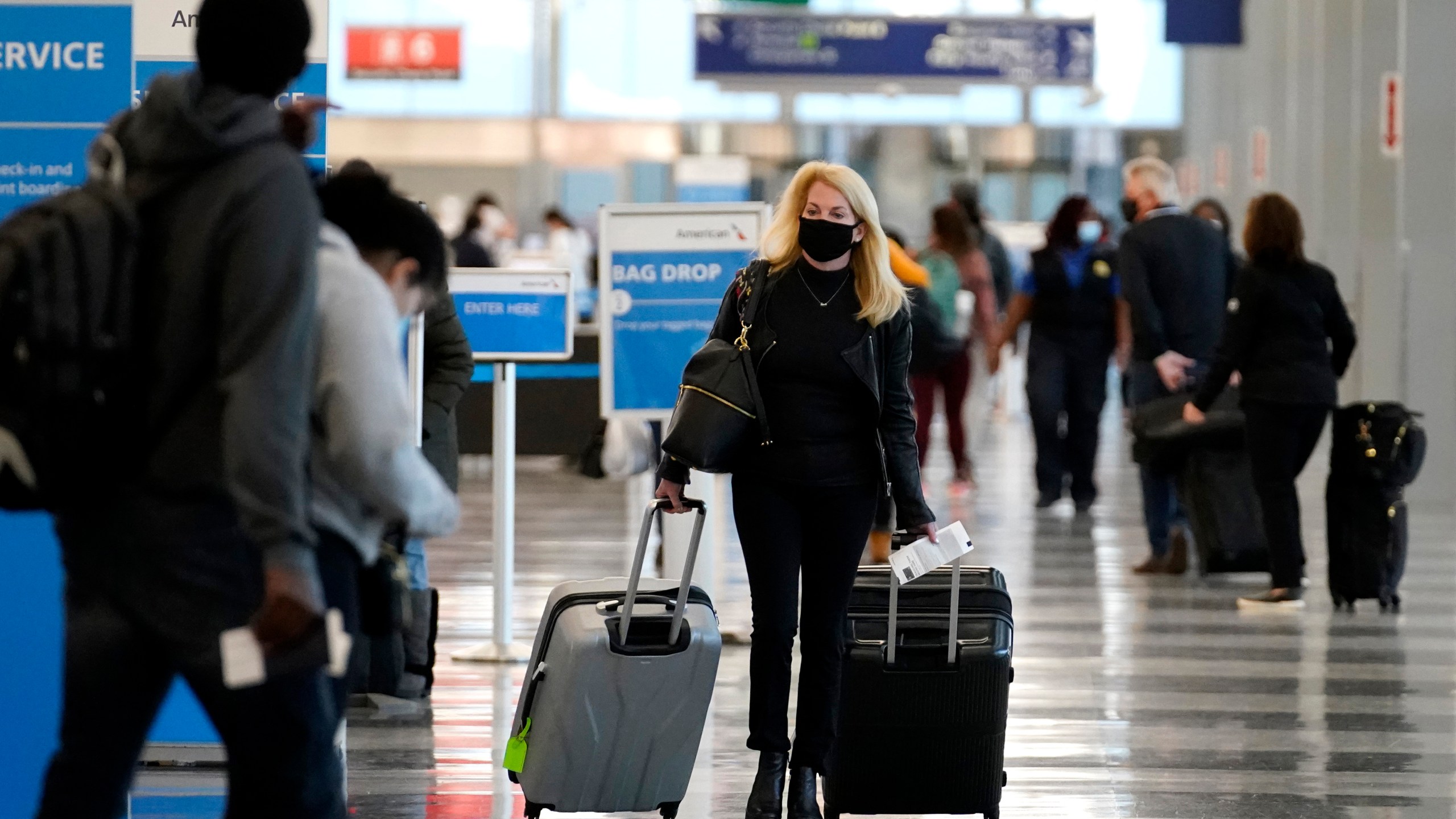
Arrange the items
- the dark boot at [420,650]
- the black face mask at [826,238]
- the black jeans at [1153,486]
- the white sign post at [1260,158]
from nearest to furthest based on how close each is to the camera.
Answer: the black face mask at [826,238] → the dark boot at [420,650] → the black jeans at [1153,486] → the white sign post at [1260,158]

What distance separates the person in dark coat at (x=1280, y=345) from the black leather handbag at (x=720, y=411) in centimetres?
396

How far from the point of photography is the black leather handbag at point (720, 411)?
4.20 m

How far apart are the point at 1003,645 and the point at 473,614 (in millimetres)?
3930

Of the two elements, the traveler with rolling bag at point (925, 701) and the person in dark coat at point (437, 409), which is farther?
the person in dark coat at point (437, 409)

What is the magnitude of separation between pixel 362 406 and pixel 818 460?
6.15 ft

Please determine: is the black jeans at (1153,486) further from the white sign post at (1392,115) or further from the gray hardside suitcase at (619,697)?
the gray hardside suitcase at (619,697)

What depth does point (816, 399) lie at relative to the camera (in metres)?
4.25

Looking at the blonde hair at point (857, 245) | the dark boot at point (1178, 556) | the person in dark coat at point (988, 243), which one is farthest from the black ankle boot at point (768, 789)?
the person in dark coat at point (988, 243)

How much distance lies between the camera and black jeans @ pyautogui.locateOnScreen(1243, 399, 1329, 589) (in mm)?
7832

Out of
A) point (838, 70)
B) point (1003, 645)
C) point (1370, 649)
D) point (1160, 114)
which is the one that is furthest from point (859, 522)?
point (1160, 114)

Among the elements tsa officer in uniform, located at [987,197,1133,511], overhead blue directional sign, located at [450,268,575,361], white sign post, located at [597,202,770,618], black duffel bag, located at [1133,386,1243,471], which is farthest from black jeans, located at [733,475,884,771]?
tsa officer in uniform, located at [987,197,1133,511]

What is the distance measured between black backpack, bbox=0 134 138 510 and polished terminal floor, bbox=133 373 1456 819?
7.66ft

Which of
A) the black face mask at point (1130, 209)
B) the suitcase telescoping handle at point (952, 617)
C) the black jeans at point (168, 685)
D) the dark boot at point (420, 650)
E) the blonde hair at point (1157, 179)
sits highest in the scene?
the blonde hair at point (1157, 179)

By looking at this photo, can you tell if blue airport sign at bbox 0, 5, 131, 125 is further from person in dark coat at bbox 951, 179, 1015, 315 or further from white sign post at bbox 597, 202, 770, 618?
person in dark coat at bbox 951, 179, 1015, 315
